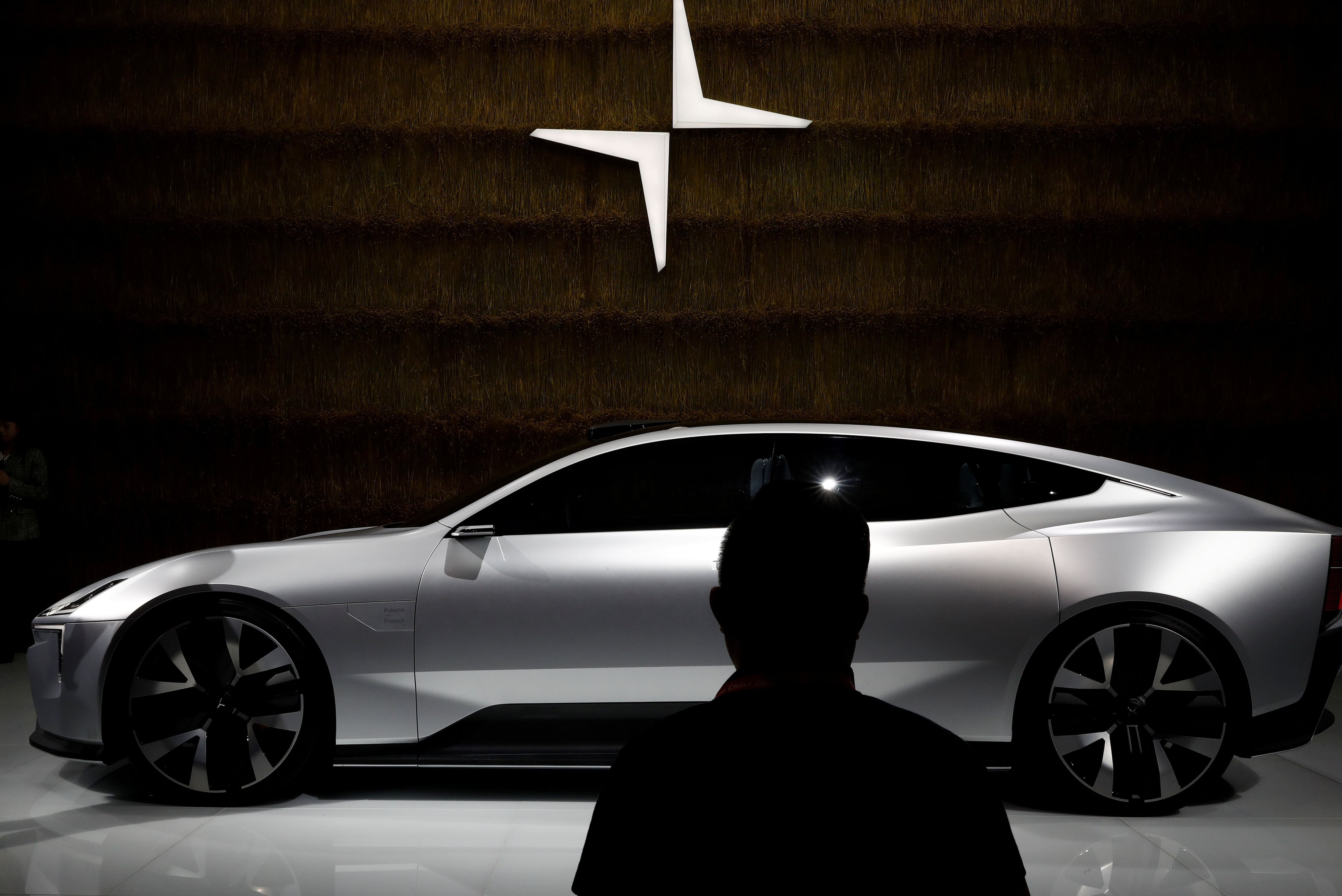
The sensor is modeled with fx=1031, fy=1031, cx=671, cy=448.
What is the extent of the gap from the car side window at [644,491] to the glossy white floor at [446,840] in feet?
3.47

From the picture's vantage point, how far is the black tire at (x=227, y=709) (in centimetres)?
369

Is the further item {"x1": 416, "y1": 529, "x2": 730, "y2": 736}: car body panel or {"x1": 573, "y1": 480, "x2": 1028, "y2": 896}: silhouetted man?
{"x1": 416, "y1": 529, "x2": 730, "y2": 736}: car body panel

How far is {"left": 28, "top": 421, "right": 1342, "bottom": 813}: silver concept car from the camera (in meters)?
3.60

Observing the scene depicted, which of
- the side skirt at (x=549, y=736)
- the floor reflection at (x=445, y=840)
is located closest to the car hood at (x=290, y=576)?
the side skirt at (x=549, y=736)

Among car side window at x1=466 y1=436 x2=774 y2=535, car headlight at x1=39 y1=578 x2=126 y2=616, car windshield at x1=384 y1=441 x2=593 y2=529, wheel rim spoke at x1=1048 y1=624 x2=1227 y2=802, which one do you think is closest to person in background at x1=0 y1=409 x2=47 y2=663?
car headlight at x1=39 y1=578 x2=126 y2=616

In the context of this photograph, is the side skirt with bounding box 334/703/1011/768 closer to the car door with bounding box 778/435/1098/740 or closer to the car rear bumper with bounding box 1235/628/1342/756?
the car door with bounding box 778/435/1098/740

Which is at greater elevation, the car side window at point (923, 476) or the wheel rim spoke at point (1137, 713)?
the car side window at point (923, 476)

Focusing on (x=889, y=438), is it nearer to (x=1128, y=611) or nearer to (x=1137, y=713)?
(x=1128, y=611)

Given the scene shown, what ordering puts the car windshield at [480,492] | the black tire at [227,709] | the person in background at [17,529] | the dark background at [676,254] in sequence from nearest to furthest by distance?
the black tire at [227,709]
the car windshield at [480,492]
the person in background at [17,529]
the dark background at [676,254]

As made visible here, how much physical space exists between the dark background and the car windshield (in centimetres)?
282

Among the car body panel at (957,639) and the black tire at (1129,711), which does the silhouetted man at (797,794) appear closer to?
the car body panel at (957,639)

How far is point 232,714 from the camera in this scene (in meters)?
3.71

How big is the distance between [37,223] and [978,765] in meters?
7.82

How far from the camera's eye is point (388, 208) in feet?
22.8
